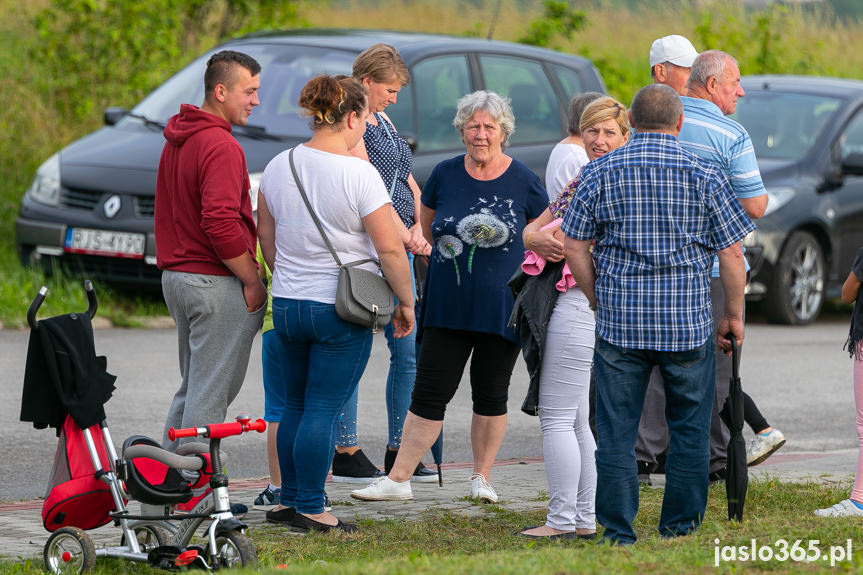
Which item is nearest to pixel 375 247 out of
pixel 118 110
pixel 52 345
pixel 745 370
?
pixel 52 345

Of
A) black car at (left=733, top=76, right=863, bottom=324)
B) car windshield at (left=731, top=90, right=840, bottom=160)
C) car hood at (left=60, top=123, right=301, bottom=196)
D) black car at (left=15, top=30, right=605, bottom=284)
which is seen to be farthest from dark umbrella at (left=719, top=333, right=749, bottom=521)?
car windshield at (left=731, top=90, right=840, bottom=160)

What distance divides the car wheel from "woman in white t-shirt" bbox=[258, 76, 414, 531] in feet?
24.9

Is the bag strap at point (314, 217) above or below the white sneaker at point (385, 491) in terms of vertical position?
above

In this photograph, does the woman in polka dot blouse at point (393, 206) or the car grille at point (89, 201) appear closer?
the woman in polka dot blouse at point (393, 206)

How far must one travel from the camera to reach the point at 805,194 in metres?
12.7

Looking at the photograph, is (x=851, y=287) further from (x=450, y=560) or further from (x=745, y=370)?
(x=745, y=370)

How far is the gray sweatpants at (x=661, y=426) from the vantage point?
22.7 feet

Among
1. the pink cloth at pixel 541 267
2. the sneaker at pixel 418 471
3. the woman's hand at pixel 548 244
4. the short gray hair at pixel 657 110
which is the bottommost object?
the sneaker at pixel 418 471

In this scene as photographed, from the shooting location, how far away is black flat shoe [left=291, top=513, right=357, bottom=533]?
577cm

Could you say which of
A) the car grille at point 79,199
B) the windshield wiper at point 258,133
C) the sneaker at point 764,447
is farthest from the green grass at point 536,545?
the car grille at point 79,199

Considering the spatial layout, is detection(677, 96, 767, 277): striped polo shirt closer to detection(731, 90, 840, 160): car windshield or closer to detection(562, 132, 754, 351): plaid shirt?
detection(562, 132, 754, 351): plaid shirt

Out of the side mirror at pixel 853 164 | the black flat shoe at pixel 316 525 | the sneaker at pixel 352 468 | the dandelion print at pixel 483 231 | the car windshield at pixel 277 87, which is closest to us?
the black flat shoe at pixel 316 525

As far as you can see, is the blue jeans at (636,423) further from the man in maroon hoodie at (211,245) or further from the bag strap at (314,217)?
the man in maroon hoodie at (211,245)

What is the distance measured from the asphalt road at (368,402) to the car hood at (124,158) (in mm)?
1136
